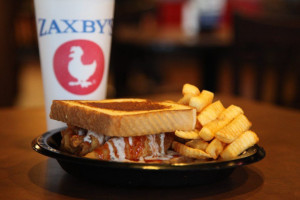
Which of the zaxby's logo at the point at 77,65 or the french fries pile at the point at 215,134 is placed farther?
the zaxby's logo at the point at 77,65

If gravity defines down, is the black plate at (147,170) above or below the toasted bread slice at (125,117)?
below

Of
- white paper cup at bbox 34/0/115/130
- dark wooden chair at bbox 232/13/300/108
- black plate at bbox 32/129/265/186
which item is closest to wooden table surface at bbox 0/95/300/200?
black plate at bbox 32/129/265/186

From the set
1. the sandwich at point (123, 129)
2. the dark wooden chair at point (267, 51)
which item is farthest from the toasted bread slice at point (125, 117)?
the dark wooden chair at point (267, 51)

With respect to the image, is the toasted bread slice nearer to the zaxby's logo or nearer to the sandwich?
the sandwich

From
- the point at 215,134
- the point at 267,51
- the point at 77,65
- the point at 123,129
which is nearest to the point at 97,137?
the point at 123,129

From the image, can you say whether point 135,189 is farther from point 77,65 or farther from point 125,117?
point 77,65

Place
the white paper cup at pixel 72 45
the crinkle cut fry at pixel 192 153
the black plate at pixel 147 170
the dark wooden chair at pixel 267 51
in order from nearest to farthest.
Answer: the black plate at pixel 147 170 < the crinkle cut fry at pixel 192 153 < the white paper cup at pixel 72 45 < the dark wooden chair at pixel 267 51

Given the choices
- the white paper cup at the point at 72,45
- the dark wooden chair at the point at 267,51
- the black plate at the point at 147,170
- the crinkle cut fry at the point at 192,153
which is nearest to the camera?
the black plate at the point at 147,170

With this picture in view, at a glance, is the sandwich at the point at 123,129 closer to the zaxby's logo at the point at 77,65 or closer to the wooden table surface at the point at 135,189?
the wooden table surface at the point at 135,189
